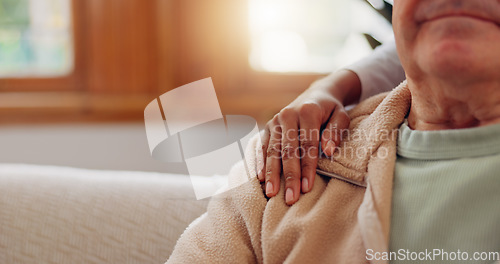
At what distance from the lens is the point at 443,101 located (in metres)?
0.75

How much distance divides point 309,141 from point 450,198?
27cm

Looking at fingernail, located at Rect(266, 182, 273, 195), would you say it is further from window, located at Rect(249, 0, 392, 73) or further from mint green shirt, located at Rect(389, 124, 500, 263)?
window, located at Rect(249, 0, 392, 73)

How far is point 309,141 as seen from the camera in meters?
0.87

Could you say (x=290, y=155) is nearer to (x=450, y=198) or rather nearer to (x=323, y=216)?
(x=323, y=216)

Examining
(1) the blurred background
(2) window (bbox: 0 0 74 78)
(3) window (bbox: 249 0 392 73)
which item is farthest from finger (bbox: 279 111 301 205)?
(2) window (bbox: 0 0 74 78)

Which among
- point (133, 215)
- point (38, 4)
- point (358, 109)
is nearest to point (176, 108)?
point (38, 4)

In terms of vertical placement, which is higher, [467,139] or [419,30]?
[419,30]

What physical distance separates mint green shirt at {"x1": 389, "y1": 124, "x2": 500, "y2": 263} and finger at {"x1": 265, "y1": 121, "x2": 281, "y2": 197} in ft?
0.65

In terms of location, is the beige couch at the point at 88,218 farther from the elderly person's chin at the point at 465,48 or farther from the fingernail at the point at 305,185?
the elderly person's chin at the point at 465,48

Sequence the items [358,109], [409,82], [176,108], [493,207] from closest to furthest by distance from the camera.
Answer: [493,207]
[409,82]
[358,109]
[176,108]

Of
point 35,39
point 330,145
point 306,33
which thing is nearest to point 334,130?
point 330,145

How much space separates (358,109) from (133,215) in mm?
522

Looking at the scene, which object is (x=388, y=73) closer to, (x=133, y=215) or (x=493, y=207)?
(x=493, y=207)

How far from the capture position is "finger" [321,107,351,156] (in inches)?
33.2
